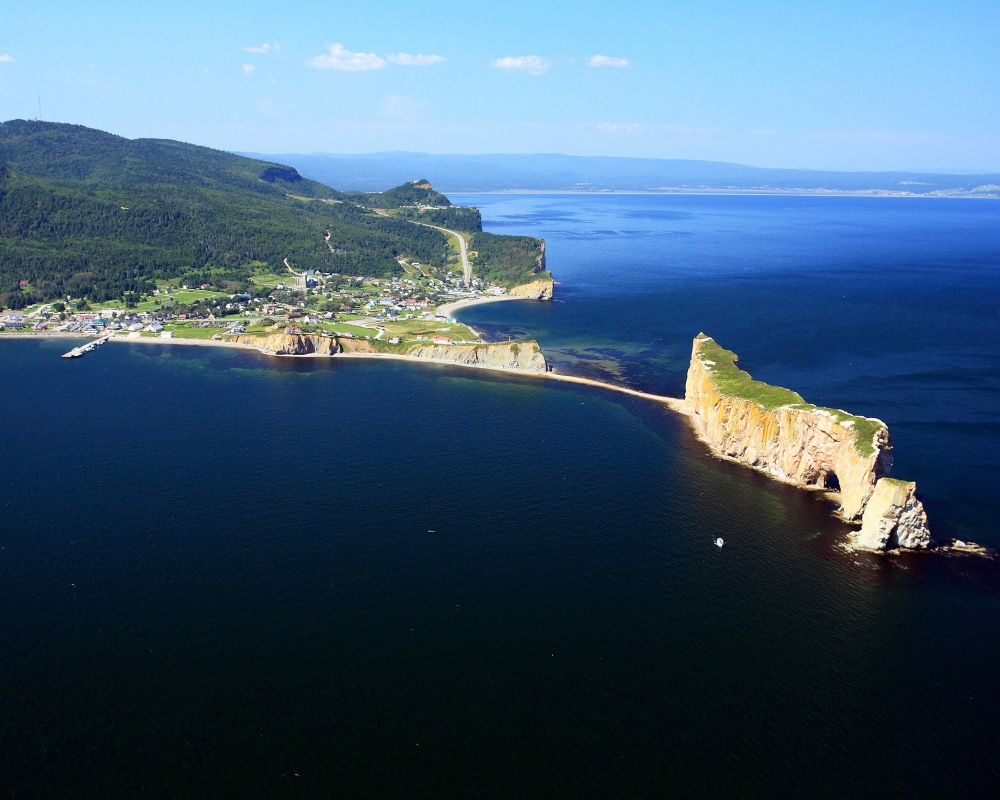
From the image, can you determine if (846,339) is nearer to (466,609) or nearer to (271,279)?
(466,609)

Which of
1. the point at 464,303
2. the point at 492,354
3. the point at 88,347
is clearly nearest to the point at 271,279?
the point at 464,303

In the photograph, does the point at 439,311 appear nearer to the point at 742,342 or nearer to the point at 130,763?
the point at 742,342

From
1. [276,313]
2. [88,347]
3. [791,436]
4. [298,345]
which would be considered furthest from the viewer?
[276,313]

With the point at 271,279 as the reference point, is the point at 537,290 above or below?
above

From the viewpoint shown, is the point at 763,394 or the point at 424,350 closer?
the point at 763,394

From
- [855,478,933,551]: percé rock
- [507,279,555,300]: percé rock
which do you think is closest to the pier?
[507,279,555,300]: percé rock

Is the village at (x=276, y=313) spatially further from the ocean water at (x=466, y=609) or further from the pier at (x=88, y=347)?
the ocean water at (x=466, y=609)

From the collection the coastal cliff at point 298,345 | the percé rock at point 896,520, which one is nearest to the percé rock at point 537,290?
the coastal cliff at point 298,345
